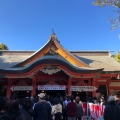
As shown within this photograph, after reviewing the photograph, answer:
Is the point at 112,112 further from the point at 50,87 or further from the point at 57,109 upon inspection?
the point at 50,87

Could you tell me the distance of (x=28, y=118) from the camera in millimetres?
4707

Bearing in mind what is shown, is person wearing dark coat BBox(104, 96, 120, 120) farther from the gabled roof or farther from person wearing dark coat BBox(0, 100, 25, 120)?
the gabled roof

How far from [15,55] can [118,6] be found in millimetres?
13637

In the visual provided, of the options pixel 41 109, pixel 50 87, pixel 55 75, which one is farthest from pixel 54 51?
pixel 41 109

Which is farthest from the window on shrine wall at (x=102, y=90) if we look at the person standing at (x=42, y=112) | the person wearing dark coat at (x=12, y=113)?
the person wearing dark coat at (x=12, y=113)

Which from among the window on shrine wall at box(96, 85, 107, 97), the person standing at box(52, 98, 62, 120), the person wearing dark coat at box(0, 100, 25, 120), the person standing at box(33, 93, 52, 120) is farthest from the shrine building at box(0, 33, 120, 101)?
the person wearing dark coat at box(0, 100, 25, 120)

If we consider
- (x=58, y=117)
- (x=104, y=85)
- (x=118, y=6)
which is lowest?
(x=58, y=117)

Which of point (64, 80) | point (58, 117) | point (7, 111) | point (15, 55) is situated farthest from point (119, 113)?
point (15, 55)

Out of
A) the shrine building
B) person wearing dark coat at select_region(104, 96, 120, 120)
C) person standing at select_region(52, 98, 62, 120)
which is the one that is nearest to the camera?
person wearing dark coat at select_region(104, 96, 120, 120)

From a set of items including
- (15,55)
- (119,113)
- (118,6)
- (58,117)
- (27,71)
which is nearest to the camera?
(119,113)

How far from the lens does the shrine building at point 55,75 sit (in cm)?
1489

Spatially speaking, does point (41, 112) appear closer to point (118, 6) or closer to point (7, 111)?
point (7, 111)

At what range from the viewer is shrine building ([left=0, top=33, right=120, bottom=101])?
14.9 metres

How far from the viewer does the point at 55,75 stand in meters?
16.4
